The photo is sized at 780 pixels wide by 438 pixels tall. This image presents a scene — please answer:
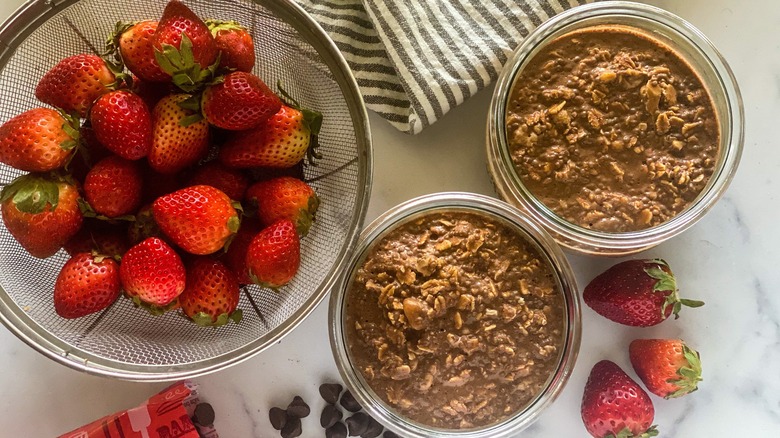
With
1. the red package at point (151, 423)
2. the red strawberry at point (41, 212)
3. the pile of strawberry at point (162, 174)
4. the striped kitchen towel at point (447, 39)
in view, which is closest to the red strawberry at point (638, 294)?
the striped kitchen towel at point (447, 39)

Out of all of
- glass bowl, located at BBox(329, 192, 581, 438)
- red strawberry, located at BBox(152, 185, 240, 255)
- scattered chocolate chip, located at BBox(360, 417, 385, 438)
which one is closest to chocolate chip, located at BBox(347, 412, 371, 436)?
scattered chocolate chip, located at BBox(360, 417, 385, 438)

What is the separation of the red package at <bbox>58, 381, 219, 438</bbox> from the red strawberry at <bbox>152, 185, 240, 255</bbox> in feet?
1.27

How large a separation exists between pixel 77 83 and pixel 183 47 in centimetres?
18

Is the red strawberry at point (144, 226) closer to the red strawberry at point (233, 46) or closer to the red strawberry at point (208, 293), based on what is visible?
the red strawberry at point (208, 293)

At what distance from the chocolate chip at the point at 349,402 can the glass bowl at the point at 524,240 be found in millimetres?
110

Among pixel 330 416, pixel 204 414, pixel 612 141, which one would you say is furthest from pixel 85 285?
pixel 612 141

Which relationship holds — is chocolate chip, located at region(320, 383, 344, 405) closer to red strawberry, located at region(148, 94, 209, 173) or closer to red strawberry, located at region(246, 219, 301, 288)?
red strawberry, located at region(246, 219, 301, 288)

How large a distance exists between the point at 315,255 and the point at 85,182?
1.16 feet

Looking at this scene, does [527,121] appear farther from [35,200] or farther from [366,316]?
[35,200]

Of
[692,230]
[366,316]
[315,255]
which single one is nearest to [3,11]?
[315,255]

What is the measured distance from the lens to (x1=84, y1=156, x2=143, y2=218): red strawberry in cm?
100

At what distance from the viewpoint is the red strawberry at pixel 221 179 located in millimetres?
1069

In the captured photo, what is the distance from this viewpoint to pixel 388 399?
119 centimetres

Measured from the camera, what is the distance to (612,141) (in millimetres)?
1156
